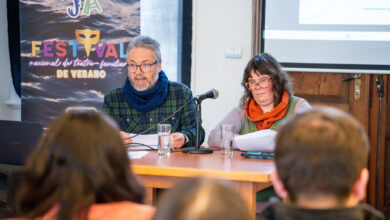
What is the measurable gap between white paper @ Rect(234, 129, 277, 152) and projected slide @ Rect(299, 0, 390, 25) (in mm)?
1676

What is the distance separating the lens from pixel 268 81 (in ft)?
8.80

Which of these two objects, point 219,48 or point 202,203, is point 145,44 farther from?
point 202,203

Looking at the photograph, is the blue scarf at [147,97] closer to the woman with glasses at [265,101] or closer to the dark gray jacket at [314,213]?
the woman with glasses at [265,101]

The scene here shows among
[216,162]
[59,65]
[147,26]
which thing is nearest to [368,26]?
[147,26]

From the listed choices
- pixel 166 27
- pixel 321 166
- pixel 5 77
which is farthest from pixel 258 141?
pixel 5 77

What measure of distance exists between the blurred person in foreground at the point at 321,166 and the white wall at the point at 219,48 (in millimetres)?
2972

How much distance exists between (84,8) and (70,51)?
38cm

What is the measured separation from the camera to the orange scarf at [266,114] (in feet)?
8.58

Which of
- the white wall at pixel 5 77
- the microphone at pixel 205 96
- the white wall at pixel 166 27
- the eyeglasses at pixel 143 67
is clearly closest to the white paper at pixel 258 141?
the microphone at pixel 205 96

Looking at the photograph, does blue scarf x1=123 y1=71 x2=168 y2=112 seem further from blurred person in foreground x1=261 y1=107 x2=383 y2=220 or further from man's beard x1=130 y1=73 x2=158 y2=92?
blurred person in foreground x1=261 y1=107 x2=383 y2=220

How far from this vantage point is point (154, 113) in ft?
9.32

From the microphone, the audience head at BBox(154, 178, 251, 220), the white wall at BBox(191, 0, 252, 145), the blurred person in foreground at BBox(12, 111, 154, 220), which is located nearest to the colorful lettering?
the white wall at BBox(191, 0, 252, 145)

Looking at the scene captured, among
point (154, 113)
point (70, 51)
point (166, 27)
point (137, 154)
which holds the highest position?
point (166, 27)

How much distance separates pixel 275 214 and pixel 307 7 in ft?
9.81
